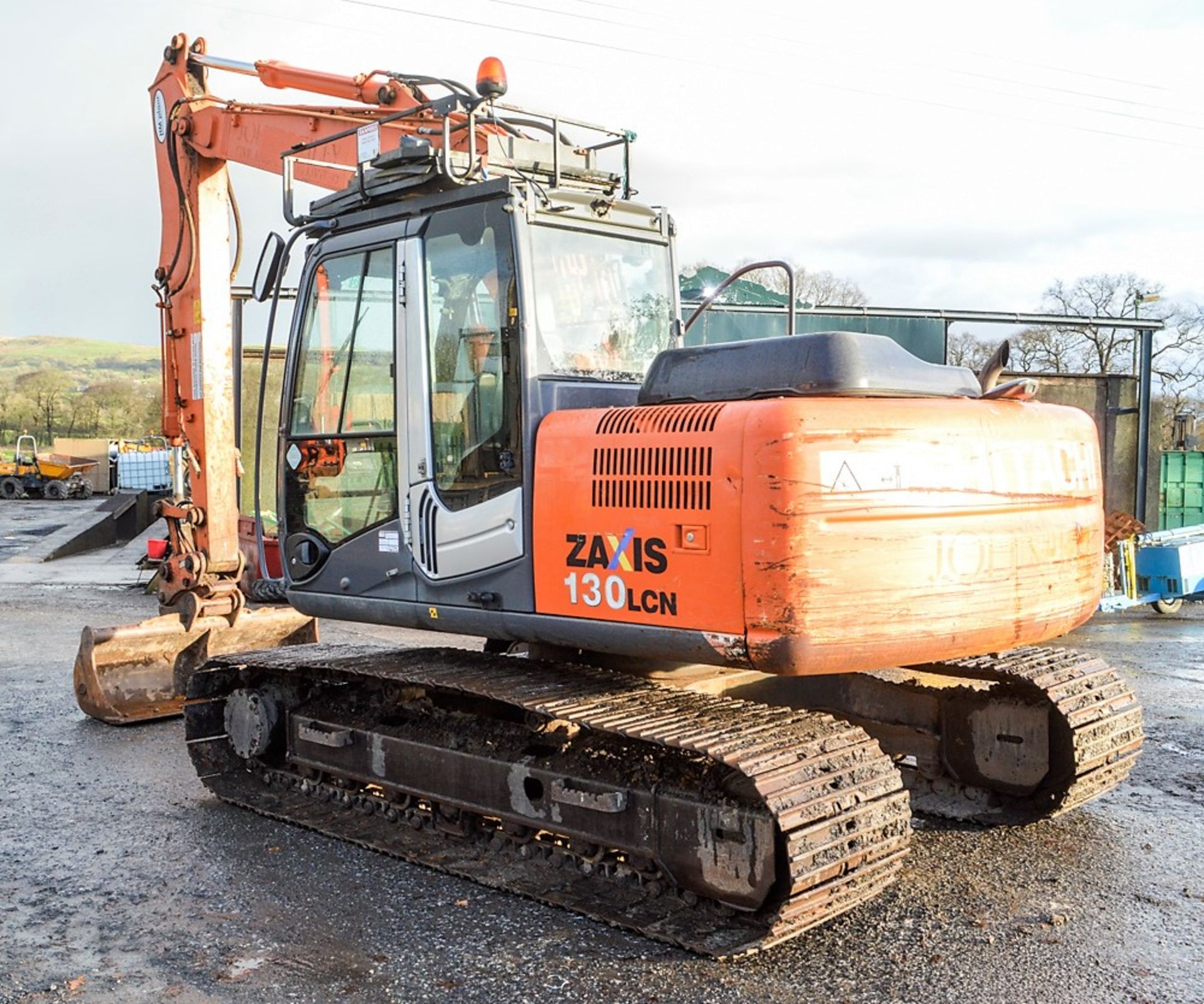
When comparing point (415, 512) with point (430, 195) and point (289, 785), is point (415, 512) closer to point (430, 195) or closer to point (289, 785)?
point (430, 195)

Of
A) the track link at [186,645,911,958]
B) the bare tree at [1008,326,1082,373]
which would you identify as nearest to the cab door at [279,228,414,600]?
the track link at [186,645,911,958]

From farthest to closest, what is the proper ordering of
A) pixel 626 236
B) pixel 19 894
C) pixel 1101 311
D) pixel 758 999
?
pixel 1101 311 < pixel 626 236 < pixel 19 894 < pixel 758 999

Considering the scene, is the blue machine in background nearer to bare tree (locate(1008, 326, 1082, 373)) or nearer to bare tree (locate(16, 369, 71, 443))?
bare tree (locate(1008, 326, 1082, 373))

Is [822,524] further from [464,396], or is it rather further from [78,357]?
[78,357]

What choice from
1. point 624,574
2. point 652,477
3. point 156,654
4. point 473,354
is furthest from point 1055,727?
point 156,654

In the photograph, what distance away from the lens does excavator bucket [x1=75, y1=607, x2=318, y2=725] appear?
7883 mm

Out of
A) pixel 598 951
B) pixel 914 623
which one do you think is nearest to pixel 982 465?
pixel 914 623

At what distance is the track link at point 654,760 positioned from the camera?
4098 mm

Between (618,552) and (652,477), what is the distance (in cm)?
33

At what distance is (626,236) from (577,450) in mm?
1280

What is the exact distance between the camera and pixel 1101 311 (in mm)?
41125

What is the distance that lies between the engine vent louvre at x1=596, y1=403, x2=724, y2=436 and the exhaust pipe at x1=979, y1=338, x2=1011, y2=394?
124cm

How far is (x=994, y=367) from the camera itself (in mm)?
4961

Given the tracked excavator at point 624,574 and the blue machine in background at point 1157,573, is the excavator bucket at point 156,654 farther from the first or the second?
the blue machine in background at point 1157,573
